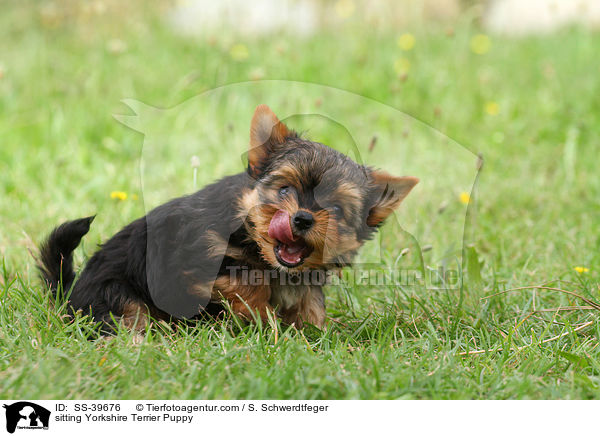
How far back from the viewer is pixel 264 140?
3225 millimetres

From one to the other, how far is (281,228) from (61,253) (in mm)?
1248

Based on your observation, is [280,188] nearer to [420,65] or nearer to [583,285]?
[583,285]

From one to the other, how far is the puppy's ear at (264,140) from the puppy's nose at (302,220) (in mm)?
380

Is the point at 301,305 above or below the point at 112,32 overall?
below

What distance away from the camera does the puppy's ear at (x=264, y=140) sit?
3168mm

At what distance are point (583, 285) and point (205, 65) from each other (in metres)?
4.73

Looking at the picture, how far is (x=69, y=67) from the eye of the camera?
293 inches

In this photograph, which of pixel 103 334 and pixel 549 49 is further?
pixel 549 49

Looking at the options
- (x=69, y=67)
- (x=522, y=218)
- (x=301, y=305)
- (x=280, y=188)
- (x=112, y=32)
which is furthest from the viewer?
(x=112, y=32)

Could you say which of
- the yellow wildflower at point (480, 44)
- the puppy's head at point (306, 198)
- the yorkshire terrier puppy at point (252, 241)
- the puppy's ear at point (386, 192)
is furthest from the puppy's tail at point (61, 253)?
the yellow wildflower at point (480, 44)

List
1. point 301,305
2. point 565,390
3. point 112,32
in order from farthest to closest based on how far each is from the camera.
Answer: point 112,32, point 301,305, point 565,390

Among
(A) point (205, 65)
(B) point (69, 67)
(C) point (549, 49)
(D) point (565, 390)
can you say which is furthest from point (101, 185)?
(C) point (549, 49)

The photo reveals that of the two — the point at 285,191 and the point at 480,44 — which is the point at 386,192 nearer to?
the point at 285,191
